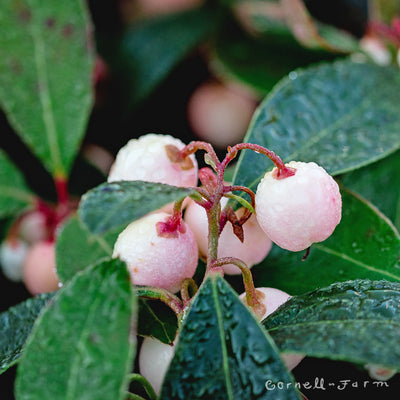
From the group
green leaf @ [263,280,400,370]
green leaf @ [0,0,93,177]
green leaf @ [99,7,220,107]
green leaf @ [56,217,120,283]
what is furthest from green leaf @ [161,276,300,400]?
green leaf @ [99,7,220,107]

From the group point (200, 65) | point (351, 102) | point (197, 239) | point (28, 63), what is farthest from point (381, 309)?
point (200, 65)

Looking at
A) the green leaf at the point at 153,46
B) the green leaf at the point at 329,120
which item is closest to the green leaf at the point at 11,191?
the green leaf at the point at 153,46

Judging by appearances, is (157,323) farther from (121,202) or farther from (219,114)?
(219,114)

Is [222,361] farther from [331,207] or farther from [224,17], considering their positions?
[224,17]

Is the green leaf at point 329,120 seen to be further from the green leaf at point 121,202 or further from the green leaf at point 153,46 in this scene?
the green leaf at point 153,46

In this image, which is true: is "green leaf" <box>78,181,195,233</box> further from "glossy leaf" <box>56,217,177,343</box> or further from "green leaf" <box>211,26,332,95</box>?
"green leaf" <box>211,26,332,95</box>
